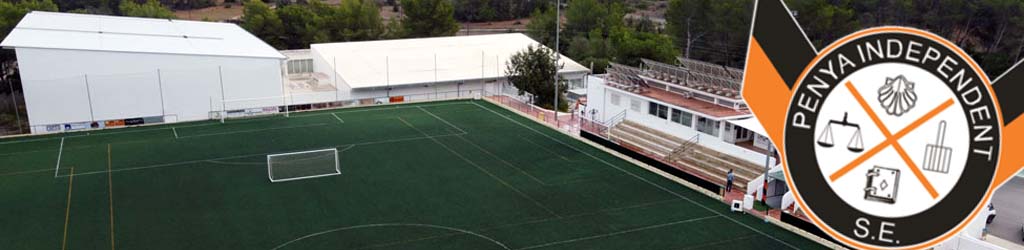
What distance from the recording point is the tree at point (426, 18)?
233ft

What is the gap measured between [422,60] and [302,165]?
74.5ft

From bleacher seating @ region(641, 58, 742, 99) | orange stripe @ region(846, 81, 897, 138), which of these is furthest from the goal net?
orange stripe @ region(846, 81, 897, 138)

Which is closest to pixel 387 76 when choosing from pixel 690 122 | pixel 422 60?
pixel 422 60

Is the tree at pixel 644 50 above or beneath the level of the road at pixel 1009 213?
above

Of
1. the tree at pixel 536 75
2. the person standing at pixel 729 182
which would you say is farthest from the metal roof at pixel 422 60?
the person standing at pixel 729 182

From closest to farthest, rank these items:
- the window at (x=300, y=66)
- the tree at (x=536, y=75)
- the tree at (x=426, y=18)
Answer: the tree at (x=536, y=75), the window at (x=300, y=66), the tree at (x=426, y=18)

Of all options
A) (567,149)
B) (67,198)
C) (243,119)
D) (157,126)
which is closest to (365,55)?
(243,119)

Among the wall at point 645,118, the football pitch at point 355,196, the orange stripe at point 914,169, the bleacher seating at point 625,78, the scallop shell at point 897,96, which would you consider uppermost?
the scallop shell at point 897,96

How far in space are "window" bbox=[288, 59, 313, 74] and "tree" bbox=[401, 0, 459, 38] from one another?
18585 mm

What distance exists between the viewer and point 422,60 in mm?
51500

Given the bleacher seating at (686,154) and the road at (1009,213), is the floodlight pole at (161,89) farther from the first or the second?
the road at (1009,213)

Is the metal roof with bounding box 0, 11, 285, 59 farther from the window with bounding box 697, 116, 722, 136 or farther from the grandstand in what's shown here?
the window with bounding box 697, 116, 722, 136

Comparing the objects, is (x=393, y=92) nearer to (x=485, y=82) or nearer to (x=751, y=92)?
(x=485, y=82)

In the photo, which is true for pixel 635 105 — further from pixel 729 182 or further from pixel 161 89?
pixel 161 89
